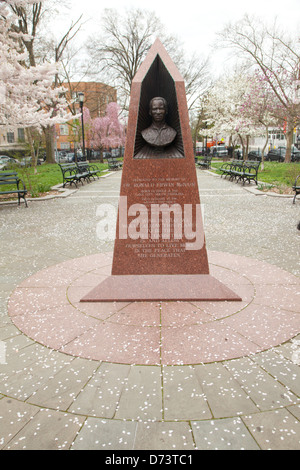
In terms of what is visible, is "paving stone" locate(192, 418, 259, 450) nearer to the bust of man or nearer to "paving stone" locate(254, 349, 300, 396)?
"paving stone" locate(254, 349, 300, 396)

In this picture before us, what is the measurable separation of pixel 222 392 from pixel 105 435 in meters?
0.89

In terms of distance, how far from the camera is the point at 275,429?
2.14 metres

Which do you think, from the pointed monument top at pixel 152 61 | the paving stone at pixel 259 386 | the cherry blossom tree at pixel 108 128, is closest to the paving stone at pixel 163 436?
the paving stone at pixel 259 386

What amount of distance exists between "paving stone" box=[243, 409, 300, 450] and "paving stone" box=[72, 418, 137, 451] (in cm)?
77

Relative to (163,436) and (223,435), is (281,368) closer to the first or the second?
(223,435)

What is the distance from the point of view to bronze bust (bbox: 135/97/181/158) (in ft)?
13.6

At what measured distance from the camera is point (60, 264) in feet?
17.5

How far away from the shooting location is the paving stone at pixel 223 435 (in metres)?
2.02

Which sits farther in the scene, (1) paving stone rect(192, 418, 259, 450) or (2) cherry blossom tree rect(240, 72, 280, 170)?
(2) cherry blossom tree rect(240, 72, 280, 170)

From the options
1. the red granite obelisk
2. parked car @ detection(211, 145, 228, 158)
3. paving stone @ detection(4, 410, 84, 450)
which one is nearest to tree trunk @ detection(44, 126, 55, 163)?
parked car @ detection(211, 145, 228, 158)
